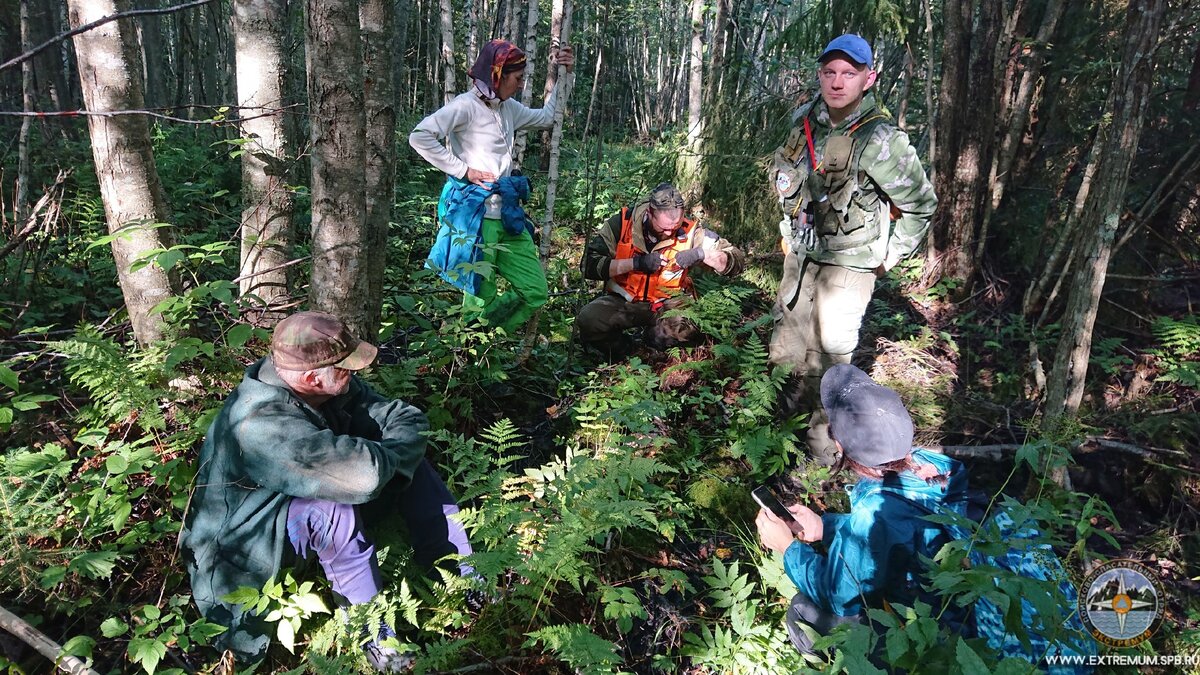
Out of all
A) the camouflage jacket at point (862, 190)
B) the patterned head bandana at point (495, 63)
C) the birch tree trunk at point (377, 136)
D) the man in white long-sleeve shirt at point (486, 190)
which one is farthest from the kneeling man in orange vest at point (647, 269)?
the birch tree trunk at point (377, 136)

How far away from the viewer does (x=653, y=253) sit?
5641 mm

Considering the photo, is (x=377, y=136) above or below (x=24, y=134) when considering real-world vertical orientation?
above

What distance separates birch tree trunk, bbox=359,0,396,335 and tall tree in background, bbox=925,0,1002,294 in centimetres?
601

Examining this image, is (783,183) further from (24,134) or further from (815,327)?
(24,134)

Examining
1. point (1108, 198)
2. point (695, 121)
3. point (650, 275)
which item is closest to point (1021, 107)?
point (1108, 198)

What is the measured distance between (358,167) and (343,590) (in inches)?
81.0

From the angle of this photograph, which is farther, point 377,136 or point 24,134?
point 24,134

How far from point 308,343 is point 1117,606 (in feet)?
11.7

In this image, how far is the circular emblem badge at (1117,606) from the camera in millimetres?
2484

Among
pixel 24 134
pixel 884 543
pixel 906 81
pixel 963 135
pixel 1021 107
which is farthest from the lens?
pixel 906 81

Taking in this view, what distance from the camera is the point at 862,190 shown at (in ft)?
13.2

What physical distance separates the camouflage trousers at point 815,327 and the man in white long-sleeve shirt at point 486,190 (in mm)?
1917

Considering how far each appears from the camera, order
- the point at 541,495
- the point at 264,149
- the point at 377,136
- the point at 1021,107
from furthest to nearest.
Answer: the point at 1021,107 → the point at 264,149 → the point at 377,136 → the point at 541,495

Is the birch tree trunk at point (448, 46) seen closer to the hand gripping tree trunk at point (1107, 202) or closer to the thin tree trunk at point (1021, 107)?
the thin tree trunk at point (1021, 107)
